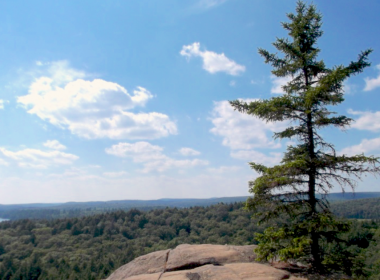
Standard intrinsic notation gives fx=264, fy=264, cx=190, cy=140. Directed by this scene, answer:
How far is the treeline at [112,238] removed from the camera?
61.8 metres

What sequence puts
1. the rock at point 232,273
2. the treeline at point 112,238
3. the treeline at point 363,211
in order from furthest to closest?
1. the treeline at point 363,211
2. the treeline at point 112,238
3. the rock at point 232,273

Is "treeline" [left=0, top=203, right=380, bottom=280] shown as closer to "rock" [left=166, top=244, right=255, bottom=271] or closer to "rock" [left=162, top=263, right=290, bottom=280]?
"rock" [left=166, top=244, right=255, bottom=271]

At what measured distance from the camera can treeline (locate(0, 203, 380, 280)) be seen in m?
61.8

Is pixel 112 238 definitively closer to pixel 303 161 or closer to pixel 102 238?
pixel 102 238

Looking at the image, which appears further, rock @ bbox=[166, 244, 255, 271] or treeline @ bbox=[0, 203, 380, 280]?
treeline @ bbox=[0, 203, 380, 280]

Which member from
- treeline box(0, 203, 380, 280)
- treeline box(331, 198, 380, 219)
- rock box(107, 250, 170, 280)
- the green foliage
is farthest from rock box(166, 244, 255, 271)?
treeline box(331, 198, 380, 219)

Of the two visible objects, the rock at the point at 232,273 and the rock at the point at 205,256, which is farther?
the rock at the point at 205,256

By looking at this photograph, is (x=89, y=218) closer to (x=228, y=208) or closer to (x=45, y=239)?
(x=45, y=239)

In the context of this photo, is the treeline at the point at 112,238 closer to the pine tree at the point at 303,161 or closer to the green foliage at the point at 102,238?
the green foliage at the point at 102,238

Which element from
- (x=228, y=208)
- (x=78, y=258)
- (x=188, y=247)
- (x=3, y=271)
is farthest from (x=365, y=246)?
(x=3, y=271)

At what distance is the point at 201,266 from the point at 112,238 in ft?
322

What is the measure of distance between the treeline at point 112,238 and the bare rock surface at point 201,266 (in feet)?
118

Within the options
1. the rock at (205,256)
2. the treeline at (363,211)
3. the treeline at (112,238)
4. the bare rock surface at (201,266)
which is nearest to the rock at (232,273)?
the bare rock surface at (201,266)

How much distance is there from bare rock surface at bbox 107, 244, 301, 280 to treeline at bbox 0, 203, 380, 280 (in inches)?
1418
